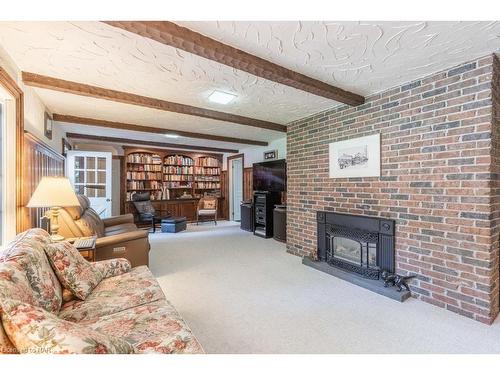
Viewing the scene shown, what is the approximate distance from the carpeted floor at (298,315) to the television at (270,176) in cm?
203

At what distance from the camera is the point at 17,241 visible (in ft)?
4.70

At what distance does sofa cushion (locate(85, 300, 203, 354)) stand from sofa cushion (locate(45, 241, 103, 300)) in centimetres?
37

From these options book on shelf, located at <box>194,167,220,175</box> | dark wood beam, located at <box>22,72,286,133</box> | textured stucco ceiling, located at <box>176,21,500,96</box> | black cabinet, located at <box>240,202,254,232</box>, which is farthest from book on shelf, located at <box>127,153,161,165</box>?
textured stucco ceiling, located at <box>176,21,500,96</box>

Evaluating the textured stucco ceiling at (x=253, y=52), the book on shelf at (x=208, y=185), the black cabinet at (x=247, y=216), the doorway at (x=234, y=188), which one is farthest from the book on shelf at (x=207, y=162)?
the textured stucco ceiling at (x=253, y=52)

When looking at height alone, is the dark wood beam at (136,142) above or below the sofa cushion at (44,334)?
above

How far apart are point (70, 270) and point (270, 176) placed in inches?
165

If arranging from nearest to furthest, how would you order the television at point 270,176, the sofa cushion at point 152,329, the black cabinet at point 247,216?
the sofa cushion at point 152,329 < the television at point 270,176 < the black cabinet at point 247,216

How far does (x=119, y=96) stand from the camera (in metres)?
2.76

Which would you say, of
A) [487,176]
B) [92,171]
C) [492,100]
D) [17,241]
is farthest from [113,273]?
[92,171]

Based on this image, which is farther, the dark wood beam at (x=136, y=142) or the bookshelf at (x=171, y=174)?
the bookshelf at (x=171, y=174)

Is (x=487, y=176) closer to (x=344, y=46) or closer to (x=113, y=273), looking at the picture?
(x=344, y=46)

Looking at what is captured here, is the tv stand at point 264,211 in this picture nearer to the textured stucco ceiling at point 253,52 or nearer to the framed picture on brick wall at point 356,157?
the framed picture on brick wall at point 356,157

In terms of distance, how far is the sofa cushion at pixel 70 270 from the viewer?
1528 millimetres
